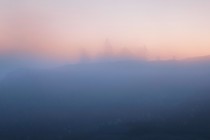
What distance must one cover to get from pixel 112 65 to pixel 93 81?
2234 cm

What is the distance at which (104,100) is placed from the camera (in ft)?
292

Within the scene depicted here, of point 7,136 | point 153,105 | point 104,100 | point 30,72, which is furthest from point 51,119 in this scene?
point 30,72

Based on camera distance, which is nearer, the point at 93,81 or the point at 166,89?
the point at 166,89

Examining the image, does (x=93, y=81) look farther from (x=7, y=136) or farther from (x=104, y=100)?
(x=7, y=136)

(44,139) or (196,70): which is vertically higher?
(196,70)

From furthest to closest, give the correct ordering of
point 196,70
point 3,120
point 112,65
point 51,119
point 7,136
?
point 112,65 < point 196,70 < point 3,120 < point 51,119 < point 7,136

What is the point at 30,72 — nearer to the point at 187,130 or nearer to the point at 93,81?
the point at 93,81

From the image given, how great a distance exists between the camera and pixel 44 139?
67.9 metres

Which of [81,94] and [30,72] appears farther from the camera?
[30,72]

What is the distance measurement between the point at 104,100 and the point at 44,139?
984 inches

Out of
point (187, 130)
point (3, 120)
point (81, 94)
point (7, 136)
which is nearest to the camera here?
point (187, 130)

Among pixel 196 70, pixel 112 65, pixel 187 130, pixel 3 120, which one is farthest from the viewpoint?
pixel 112 65

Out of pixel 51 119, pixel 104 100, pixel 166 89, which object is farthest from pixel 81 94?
pixel 166 89

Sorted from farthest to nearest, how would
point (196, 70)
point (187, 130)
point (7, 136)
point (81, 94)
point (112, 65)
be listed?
point (112, 65)
point (196, 70)
point (81, 94)
point (7, 136)
point (187, 130)
